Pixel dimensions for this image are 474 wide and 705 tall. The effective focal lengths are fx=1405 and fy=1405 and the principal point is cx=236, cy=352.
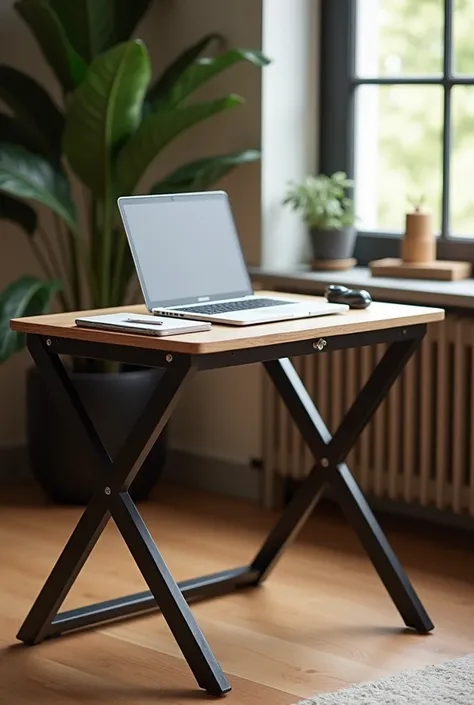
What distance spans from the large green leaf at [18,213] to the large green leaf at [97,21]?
0.52 metres

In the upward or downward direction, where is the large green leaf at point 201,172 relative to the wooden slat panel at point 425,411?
upward

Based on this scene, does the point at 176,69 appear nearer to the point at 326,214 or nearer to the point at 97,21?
the point at 97,21

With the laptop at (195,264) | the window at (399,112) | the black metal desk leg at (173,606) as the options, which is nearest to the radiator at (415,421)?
the window at (399,112)

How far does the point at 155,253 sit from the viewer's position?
11.0ft

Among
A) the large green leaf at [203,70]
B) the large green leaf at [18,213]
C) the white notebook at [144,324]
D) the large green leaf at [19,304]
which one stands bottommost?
the large green leaf at [19,304]

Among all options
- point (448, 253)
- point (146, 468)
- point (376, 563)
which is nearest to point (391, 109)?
point (448, 253)

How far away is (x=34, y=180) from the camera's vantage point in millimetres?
4285

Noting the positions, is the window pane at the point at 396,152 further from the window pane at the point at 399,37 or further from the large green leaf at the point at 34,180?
the large green leaf at the point at 34,180

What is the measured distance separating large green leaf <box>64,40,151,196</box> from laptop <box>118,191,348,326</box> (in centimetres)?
74

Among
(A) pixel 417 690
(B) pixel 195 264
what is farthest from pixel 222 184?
(A) pixel 417 690

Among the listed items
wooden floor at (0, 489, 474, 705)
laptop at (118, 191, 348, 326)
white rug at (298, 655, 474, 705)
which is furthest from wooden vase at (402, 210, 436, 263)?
white rug at (298, 655, 474, 705)

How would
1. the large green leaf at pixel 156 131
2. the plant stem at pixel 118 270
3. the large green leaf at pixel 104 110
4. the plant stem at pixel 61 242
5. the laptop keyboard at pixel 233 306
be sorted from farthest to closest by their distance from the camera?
1. the plant stem at pixel 61 242
2. the plant stem at pixel 118 270
3. the large green leaf at pixel 156 131
4. the large green leaf at pixel 104 110
5. the laptop keyboard at pixel 233 306

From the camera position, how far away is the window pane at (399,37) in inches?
175

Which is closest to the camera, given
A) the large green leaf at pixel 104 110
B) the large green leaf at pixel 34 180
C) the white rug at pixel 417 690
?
the white rug at pixel 417 690
